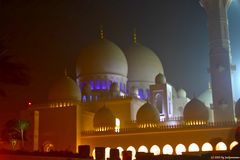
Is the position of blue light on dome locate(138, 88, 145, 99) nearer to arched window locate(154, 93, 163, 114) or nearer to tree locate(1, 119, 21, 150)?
arched window locate(154, 93, 163, 114)

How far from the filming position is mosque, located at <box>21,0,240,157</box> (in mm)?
28047

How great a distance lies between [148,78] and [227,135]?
11298mm

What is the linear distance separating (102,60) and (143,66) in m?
3.57

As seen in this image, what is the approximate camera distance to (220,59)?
2933cm

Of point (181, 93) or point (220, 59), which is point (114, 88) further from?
point (220, 59)

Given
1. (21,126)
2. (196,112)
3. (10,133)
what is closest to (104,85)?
(21,126)

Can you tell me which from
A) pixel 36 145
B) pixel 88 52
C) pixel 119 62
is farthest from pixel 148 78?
pixel 36 145

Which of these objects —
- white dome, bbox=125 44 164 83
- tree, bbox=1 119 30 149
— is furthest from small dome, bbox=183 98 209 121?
tree, bbox=1 119 30 149

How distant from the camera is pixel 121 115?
1287 inches

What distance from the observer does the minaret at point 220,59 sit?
28516 mm

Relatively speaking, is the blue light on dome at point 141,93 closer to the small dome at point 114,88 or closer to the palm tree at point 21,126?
the small dome at point 114,88

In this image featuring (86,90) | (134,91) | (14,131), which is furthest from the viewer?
(134,91)

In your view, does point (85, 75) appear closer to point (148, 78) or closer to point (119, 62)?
point (119, 62)

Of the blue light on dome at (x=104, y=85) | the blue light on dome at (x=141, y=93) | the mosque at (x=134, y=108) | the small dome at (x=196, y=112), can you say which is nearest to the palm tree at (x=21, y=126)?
the mosque at (x=134, y=108)
